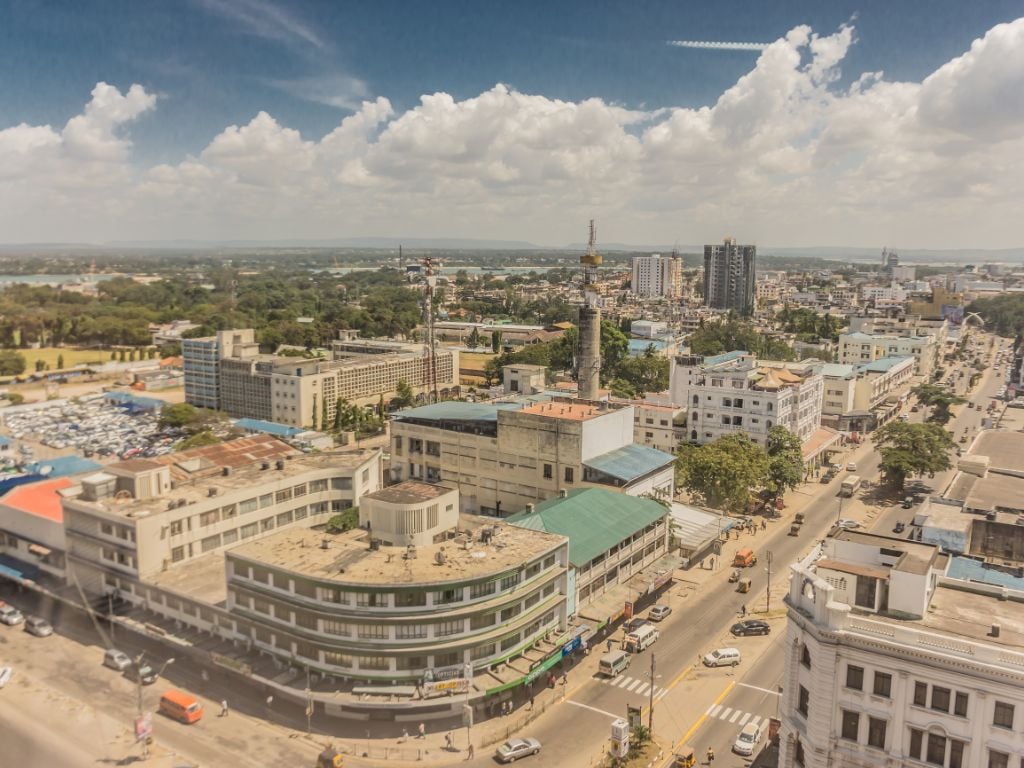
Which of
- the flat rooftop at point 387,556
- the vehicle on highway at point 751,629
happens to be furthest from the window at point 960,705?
the vehicle on highway at point 751,629

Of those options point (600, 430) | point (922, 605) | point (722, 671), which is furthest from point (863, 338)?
point (922, 605)

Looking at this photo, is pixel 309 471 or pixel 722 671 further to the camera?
pixel 309 471

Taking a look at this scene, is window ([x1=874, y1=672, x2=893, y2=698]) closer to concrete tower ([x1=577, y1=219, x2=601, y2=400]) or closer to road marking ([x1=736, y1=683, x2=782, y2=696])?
road marking ([x1=736, y1=683, x2=782, y2=696])

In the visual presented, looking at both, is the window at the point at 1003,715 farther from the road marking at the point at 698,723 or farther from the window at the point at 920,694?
the road marking at the point at 698,723

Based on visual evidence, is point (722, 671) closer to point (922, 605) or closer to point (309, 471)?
point (922, 605)

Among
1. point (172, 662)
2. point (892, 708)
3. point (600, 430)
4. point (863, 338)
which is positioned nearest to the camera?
point (892, 708)

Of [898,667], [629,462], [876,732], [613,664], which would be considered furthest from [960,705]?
[629,462]
